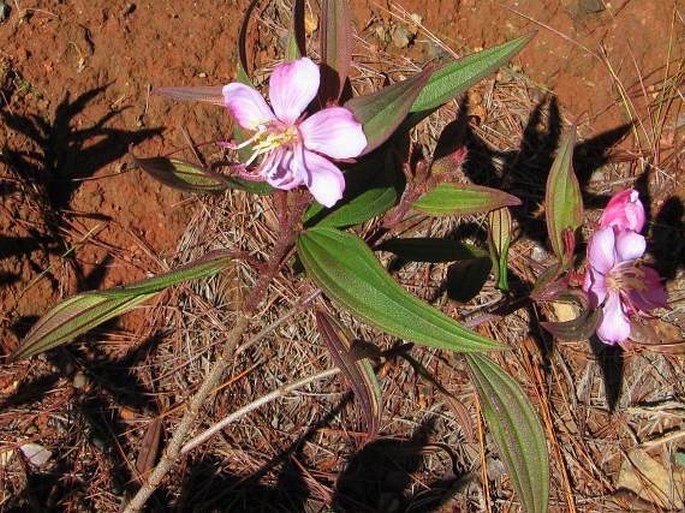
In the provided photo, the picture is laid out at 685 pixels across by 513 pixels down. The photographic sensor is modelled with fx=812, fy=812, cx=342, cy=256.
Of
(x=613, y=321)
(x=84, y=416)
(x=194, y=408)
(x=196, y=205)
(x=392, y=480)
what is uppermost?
(x=613, y=321)

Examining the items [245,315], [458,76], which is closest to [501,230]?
[458,76]

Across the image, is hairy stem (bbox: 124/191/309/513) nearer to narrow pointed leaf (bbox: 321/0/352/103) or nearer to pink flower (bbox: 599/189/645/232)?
narrow pointed leaf (bbox: 321/0/352/103)

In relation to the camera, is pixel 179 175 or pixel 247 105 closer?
pixel 247 105

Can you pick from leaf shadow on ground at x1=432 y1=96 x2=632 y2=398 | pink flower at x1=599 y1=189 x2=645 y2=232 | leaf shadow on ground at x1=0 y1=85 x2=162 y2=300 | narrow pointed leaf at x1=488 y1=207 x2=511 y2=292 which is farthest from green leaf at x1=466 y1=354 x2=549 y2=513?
leaf shadow on ground at x1=0 y1=85 x2=162 y2=300

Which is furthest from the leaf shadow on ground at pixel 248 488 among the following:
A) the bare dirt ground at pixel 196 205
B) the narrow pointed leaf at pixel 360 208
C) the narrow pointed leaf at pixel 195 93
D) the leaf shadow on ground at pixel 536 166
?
the narrow pointed leaf at pixel 195 93

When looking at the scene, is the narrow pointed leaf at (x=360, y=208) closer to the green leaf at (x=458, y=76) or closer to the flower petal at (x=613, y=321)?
the green leaf at (x=458, y=76)

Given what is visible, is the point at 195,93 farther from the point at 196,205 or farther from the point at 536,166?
the point at 536,166

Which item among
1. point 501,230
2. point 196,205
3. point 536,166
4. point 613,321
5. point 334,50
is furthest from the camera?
point 536,166
